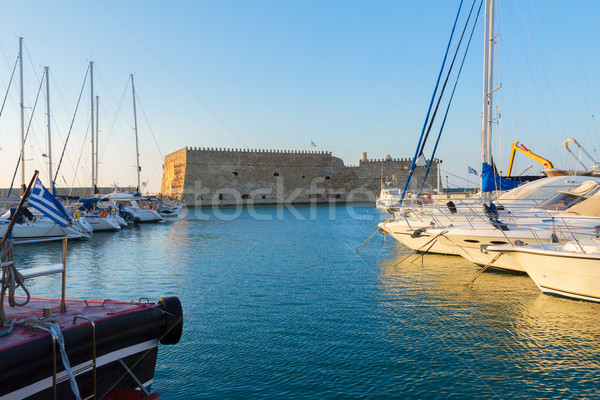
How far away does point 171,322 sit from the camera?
14.5ft

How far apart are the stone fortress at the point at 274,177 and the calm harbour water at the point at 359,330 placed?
4371 cm

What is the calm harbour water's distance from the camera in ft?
17.3

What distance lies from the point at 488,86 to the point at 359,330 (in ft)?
38.8

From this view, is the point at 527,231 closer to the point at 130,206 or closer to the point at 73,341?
the point at 73,341

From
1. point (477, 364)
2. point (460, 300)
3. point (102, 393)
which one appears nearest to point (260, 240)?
point (460, 300)

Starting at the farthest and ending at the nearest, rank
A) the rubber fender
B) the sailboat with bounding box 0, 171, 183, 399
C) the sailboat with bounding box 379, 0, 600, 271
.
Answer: the sailboat with bounding box 379, 0, 600, 271 < the rubber fender < the sailboat with bounding box 0, 171, 183, 399

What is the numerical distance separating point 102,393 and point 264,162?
185 ft

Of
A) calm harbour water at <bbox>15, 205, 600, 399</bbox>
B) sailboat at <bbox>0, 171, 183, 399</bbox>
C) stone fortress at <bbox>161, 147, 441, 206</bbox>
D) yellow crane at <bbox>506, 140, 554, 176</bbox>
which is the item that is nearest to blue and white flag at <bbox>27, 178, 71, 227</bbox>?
sailboat at <bbox>0, 171, 183, 399</bbox>

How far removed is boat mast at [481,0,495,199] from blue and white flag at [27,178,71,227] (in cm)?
1392

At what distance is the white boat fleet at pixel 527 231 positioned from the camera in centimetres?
825

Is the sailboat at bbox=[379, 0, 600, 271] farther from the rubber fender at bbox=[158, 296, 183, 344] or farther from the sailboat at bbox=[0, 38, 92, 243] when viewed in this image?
the sailboat at bbox=[0, 38, 92, 243]

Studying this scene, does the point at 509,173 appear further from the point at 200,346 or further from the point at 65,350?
the point at 65,350

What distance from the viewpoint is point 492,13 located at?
15984 millimetres

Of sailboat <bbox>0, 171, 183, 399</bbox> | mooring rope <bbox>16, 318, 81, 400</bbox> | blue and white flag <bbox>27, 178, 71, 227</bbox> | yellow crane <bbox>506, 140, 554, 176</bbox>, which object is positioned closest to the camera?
sailboat <bbox>0, 171, 183, 399</bbox>
